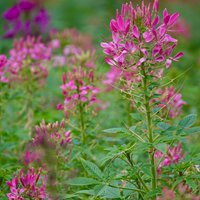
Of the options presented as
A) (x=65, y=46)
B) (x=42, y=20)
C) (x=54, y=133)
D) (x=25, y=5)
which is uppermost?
(x=25, y=5)

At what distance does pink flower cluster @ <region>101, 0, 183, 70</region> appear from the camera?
1.91m

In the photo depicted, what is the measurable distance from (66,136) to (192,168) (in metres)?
0.51

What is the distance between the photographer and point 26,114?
3.49 metres

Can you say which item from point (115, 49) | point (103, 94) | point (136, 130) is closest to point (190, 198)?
point (136, 130)

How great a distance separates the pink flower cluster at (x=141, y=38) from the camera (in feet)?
6.28

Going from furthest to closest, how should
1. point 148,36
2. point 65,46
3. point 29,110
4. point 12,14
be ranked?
point 12,14 → point 65,46 → point 29,110 → point 148,36

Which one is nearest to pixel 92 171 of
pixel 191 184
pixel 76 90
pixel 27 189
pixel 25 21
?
pixel 27 189

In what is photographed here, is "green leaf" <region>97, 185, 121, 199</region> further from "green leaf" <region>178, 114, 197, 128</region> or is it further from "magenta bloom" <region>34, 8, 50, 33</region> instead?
"magenta bloom" <region>34, 8, 50, 33</region>

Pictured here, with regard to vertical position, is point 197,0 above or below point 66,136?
above

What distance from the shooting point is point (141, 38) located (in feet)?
6.34

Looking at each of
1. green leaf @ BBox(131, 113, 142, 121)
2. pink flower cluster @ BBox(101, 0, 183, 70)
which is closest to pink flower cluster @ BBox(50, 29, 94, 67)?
green leaf @ BBox(131, 113, 142, 121)

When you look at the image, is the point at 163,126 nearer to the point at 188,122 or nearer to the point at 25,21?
the point at 188,122

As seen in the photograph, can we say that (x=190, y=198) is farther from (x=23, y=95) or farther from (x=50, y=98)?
(x=50, y=98)

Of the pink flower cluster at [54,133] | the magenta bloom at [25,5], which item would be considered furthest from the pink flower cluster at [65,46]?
the pink flower cluster at [54,133]
